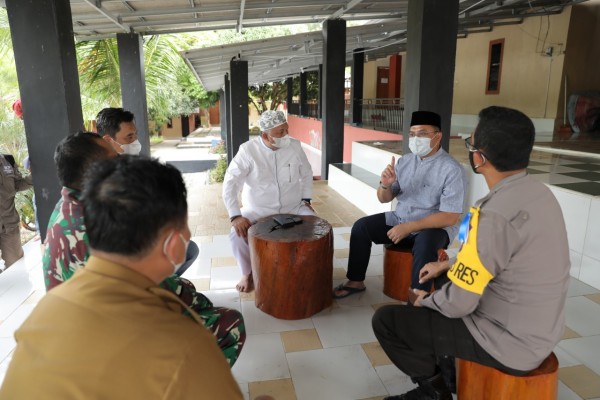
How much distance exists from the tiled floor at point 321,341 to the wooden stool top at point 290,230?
1.95ft

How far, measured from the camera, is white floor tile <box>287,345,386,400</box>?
2.23 meters

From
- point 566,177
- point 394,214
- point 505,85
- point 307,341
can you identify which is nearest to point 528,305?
point 307,341

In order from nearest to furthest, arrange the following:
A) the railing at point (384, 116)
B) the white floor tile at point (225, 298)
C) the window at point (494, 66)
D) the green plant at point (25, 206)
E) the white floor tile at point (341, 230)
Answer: the white floor tile at point (225, 298)
the white floor tile at point (341, 230)
the green plant at point (25, 206)
the railing at point (384, 116)
the window at point (494, 66)

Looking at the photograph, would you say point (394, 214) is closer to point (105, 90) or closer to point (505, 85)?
point (105, 90)

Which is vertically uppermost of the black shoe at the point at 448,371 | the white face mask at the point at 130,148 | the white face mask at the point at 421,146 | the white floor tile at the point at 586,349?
the white face mask at the point at 421,146

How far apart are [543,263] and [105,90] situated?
8.21 metres

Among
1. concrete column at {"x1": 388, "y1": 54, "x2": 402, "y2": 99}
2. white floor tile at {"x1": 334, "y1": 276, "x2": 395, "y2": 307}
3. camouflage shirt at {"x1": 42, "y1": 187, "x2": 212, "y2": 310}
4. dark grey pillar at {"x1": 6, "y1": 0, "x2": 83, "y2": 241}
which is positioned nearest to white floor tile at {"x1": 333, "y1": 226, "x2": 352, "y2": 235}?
white floor tile at {"x1": 334, "y1": 276, "x2": 395, "y2": 307}

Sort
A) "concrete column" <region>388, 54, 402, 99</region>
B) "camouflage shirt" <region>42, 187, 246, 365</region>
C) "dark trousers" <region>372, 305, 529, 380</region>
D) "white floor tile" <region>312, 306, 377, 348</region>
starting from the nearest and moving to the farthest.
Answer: "camouflage shirt" <region>42, 187, 246, 365</region>
"dark trousers" <region>372, 305, 529, 380</region>
"white floor tile" <region>312, 306, 377, 348</region>
"concrete column" <region>388, 54, 402, 99</region>

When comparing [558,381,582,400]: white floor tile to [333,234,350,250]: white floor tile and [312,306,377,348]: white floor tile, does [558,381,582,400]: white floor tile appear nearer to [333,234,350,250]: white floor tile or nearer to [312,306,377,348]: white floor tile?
[312,306,377,348]: white floor tile

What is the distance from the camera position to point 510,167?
1668 mm

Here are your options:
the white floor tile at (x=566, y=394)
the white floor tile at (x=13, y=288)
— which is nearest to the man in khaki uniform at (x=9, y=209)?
the white floor tile at (x=13, y=288)

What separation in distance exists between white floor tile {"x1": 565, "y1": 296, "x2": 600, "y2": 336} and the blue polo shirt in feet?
3.12

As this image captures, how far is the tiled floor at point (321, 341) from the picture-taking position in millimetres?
2283

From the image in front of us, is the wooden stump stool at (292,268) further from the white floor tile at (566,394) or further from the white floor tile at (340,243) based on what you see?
the white floor tile at (566,394)
